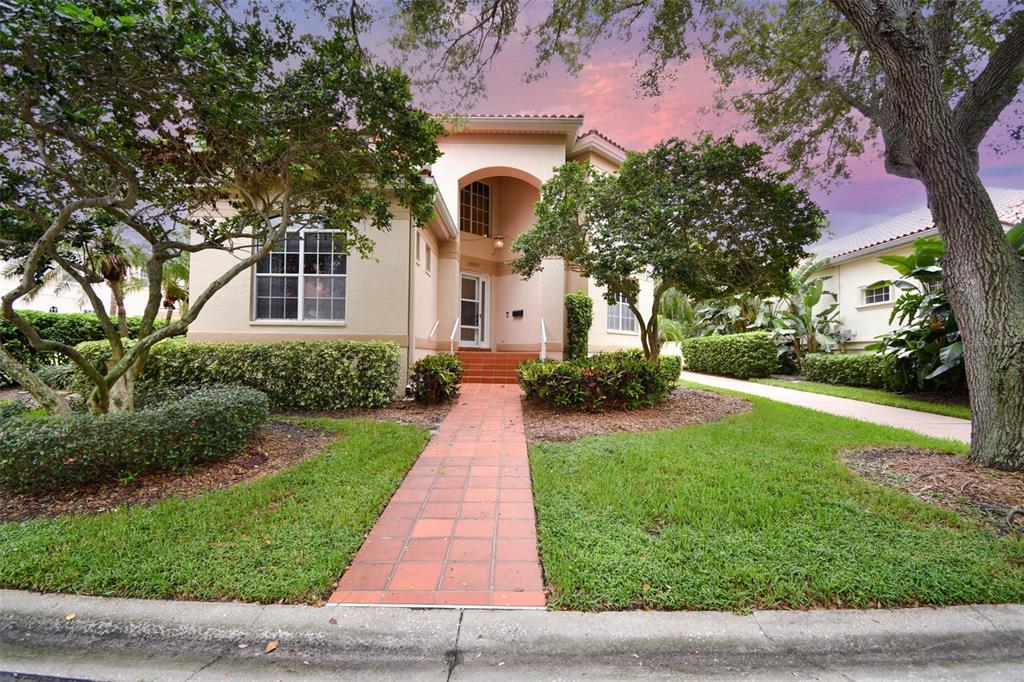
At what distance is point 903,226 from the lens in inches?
603

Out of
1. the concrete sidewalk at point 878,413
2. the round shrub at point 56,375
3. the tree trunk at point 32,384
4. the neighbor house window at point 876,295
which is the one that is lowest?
the concrete sidewalk at point 878,413

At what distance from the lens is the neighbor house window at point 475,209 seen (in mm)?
13570

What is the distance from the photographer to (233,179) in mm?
6031

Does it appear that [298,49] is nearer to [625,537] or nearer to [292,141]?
[292,141]

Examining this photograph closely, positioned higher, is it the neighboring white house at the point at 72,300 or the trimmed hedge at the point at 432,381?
the neighboring white house at the point at 72,300

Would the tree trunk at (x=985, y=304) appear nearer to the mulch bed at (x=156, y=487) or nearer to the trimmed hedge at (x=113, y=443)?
the mulch bed at (x=156, y=487)

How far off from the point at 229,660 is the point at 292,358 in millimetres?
5911

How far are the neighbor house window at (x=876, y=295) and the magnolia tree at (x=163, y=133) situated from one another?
15590 mm

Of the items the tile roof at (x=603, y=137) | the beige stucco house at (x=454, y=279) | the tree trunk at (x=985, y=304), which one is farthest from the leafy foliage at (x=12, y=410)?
the tile roof at (x=603, y=137)

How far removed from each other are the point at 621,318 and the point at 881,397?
6.80 meters

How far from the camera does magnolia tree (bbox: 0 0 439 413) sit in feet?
12.1

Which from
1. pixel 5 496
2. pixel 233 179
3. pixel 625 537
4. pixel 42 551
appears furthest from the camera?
pixel 233 179

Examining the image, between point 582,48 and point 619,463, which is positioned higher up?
point 582,48

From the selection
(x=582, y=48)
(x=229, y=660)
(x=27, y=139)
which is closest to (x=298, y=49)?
(x=27, y=139)
